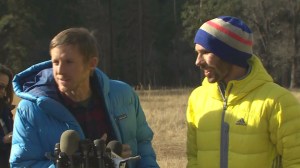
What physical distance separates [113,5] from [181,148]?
149 feet

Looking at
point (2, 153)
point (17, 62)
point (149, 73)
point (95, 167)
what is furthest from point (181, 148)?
point (149, 73)

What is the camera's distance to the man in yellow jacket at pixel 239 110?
10.9 feet

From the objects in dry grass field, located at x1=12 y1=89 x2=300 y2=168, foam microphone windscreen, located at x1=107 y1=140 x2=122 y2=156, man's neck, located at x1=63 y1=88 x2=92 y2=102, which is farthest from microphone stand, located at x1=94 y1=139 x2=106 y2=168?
dry grass field, located at x1=12 y1=89 x2=300 y2=168

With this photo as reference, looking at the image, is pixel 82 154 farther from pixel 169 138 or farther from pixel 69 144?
pixel 169 138

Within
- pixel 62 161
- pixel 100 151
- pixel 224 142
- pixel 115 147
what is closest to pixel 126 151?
pixel 115 147

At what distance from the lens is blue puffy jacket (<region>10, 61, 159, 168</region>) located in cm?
318

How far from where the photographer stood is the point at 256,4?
46281 mm

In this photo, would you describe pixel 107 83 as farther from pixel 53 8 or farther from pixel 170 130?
pixel 53 8

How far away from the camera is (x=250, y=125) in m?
3.39

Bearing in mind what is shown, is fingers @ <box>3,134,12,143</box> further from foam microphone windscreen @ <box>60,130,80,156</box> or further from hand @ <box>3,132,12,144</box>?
foam microphone windscreen @ <box>60,130,80,156</box>

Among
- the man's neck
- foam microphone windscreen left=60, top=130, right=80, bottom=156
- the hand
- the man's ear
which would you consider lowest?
the hand

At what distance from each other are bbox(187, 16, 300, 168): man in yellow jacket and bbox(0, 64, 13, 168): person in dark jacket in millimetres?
2006

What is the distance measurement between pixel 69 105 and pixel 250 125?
101 centimetres

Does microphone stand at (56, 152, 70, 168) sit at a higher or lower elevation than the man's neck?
lower
